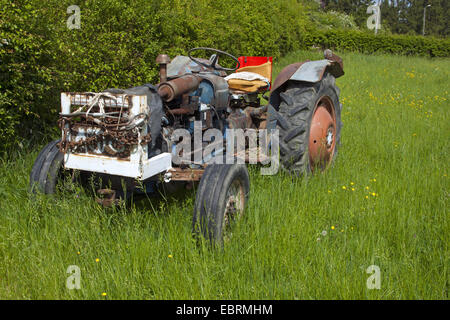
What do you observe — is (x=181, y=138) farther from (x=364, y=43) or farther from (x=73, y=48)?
(x=364, y=43)

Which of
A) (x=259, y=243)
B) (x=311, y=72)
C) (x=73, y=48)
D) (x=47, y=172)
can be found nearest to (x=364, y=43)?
(x=311, y=72)

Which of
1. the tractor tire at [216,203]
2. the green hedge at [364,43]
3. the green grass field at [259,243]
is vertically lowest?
the green grass field at [259,243]

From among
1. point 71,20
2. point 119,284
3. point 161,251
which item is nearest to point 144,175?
point 161,251

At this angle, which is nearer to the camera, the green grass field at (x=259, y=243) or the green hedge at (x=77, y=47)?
the green grass field at (x=259, y=243)

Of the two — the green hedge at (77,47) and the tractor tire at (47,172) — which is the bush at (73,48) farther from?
the tractor tire at (47,172)

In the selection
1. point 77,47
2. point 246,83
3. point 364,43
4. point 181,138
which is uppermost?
point 364,43

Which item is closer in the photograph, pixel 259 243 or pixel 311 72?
pixel 259 243

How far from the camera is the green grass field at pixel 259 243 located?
231 centimetres

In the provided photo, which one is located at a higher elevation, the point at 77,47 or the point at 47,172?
the point at 77,47

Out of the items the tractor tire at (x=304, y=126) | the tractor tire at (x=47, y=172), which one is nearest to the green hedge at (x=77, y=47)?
the tractor tire at (x=47, y=172)

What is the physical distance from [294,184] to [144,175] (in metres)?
1.64

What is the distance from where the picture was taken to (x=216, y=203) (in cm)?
261

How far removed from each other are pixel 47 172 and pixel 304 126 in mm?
2320

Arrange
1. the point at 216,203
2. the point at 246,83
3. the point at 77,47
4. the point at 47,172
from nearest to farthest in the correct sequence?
the point at 216,203, the point at 47,172, the point at 77,47, the point at 246,83
